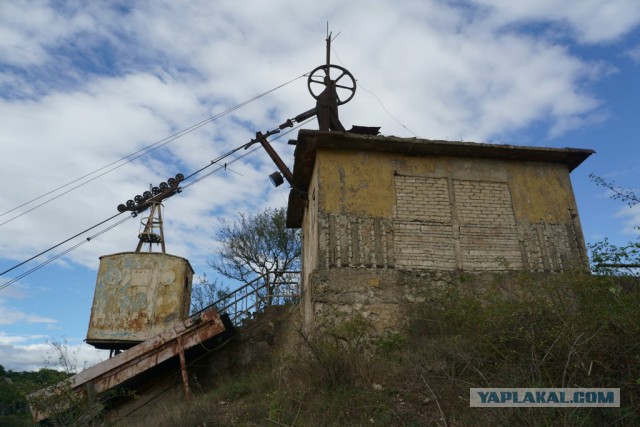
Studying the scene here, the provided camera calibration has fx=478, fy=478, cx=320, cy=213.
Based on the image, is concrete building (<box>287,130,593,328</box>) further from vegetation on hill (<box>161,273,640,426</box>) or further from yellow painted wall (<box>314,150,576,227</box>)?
vegetation on hill (<box>161,273,640,426</box>)

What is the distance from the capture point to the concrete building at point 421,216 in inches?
381

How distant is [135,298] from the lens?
1355cm

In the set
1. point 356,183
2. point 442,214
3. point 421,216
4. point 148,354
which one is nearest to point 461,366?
point 421,216

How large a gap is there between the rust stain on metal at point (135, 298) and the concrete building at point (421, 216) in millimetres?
5084

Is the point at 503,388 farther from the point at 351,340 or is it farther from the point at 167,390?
the point at 167,390

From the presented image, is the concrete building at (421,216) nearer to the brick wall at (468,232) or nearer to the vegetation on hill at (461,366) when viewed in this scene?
the brick wall at (468,232)

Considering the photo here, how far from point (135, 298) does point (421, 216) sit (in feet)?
27.6

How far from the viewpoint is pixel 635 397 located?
4.94 m

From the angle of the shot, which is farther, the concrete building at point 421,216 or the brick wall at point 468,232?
the brick wall at point 468,232

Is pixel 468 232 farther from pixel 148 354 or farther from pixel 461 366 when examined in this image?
pixel 148 354

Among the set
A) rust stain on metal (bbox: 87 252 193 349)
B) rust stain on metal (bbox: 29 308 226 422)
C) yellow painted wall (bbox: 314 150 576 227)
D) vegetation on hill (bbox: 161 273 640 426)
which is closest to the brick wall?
yellow painted wall (bbox: 314 150 576 227)

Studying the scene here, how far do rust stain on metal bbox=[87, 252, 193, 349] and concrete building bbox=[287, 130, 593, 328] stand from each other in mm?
5084

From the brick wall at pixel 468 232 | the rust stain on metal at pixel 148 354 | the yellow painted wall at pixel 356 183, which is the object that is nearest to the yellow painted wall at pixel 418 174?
the yellow painted wall at pixel 356 183

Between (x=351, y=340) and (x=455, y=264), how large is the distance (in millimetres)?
3016
